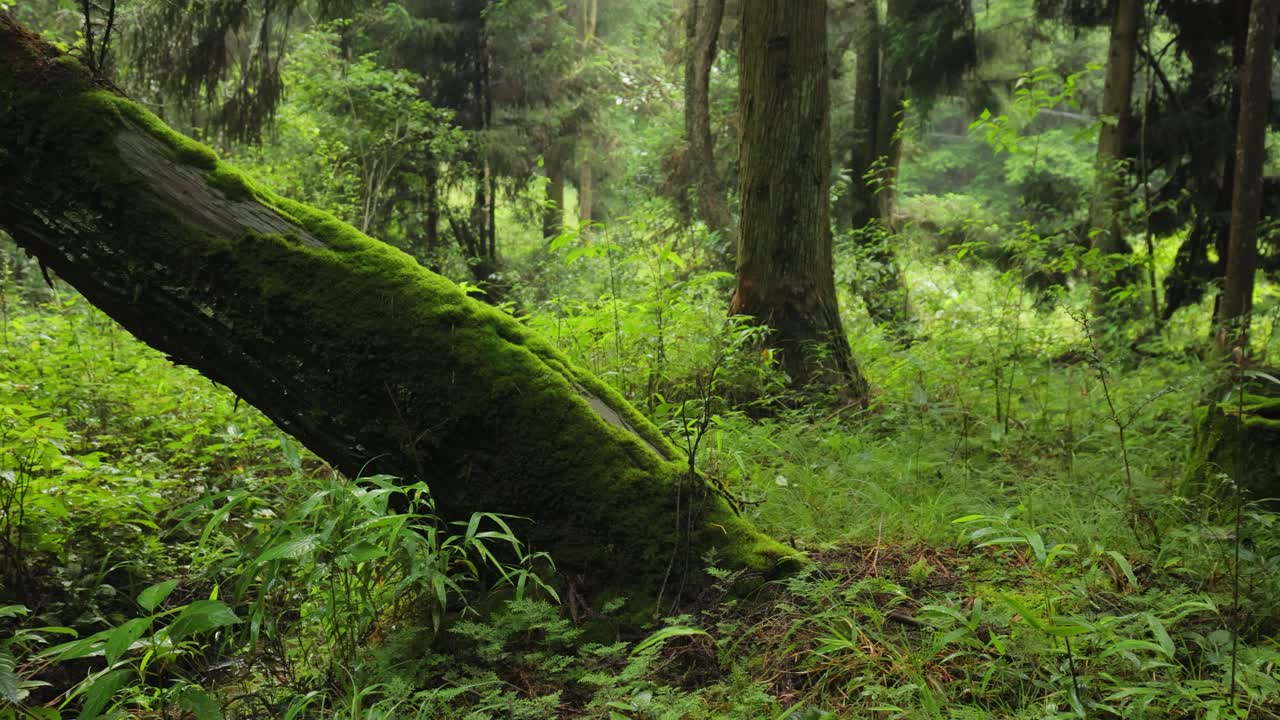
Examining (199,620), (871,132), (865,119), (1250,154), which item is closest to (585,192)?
(865,119)

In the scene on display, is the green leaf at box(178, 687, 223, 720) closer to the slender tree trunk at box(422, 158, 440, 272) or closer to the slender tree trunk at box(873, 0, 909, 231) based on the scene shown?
the slender tree trunk at box(873, 0, 909, 231)

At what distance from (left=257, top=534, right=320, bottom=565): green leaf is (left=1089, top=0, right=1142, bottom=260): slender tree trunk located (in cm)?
798

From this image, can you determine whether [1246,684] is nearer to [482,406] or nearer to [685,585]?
[685,585]

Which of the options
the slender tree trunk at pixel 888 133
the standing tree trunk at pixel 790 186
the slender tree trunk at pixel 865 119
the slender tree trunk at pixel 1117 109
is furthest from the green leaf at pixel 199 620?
the slender tree trunk at pixel 865 119

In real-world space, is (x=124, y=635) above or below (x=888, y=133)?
below

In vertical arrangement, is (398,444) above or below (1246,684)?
above

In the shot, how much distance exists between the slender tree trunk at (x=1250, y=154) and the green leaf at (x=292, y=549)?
5671mm

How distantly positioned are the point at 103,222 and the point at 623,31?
22.6m

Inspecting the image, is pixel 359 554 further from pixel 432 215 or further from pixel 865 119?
pixel 432 215

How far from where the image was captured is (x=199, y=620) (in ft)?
6.01

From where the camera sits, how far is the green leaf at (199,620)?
1.79 m

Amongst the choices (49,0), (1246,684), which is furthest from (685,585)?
(49,0)

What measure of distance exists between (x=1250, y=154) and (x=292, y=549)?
21.5 feet

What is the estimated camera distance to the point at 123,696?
7.74ft
